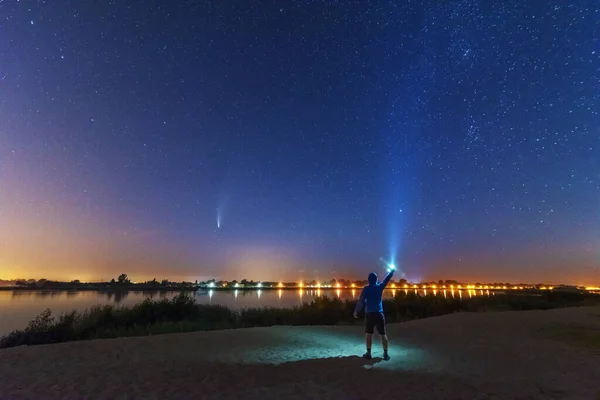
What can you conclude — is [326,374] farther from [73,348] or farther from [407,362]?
[73,348]

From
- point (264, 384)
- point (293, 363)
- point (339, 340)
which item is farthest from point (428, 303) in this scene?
point (264, 384)

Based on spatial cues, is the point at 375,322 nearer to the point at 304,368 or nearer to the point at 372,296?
the point at 372,296

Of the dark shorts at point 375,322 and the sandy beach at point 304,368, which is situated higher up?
the dark shorts at point 375,322

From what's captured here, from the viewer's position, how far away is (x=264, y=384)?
7543 mm

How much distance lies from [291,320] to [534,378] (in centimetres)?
1674

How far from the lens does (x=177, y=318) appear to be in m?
23.4

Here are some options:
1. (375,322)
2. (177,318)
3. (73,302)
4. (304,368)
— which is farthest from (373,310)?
(73,302)

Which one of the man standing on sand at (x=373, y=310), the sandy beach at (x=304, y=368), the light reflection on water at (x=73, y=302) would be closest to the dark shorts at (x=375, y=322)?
the man standing on sand at (x=373, y=310)

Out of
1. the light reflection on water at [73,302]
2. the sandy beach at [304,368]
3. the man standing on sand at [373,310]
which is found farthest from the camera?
the light reflection on water at [73,302]

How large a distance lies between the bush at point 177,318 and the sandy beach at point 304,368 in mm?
5007

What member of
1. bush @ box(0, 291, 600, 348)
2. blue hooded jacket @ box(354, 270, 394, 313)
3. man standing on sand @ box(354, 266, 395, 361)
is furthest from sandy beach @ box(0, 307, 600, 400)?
bush @ box(0, 291, 600, 348)

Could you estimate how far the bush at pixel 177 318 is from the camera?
1641 cm

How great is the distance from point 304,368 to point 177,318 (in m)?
17.1

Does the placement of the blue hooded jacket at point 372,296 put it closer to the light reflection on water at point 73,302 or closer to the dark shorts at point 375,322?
the dark shorts at point 375,322
